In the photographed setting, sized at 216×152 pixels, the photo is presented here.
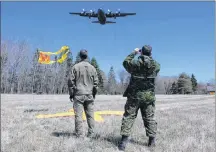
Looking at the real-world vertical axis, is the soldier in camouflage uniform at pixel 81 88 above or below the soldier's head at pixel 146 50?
below

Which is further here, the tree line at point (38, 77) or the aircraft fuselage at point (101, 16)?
the tree line at point (38, 77)

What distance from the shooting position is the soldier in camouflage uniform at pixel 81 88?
7.77m

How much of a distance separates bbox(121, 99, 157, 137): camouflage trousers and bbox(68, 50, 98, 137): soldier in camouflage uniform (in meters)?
1.39

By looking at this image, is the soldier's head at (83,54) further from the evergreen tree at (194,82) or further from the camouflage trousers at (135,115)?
the evergreen tree at (194,82)

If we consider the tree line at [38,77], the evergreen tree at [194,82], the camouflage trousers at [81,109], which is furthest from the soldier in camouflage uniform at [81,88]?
the evergreen tree at [194,82]

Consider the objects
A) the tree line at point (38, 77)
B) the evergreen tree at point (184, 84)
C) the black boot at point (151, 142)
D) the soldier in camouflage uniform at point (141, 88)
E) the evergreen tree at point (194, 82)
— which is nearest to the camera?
the soldier in camouflage uniform at point (141, 88)

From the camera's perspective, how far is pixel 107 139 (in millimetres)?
7465

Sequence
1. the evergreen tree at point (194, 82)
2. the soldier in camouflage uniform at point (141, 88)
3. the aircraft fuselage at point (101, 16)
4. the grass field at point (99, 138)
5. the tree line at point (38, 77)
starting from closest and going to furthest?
the grass field at point (99, 138)
the soldier in camouflage uniform at point (141, 88)
the aircraft fuselage at point (101, 16)
the tree line at point (38, 77)
the evergreen tree at point (194, 82)

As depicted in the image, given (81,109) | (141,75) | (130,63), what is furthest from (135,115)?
(81,109)

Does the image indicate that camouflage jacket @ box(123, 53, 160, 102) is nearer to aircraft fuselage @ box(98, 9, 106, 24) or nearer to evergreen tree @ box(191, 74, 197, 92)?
aircraft fuselage @ box(98, 9, 106, 24)

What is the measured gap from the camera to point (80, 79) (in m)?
7.86

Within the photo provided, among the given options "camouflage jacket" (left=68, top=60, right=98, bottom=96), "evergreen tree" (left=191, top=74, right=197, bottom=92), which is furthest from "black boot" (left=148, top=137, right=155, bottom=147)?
"evergreen tree" (left=191, top=74, right=197, bottom=92)

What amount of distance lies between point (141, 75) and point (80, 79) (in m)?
1.70

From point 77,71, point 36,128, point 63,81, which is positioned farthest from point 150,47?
point 63,81
